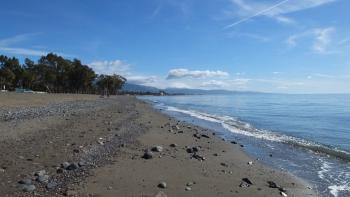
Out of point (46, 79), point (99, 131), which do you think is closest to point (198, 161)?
point (99, 131)

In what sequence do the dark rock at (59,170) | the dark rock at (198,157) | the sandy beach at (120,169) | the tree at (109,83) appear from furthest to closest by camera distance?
the tree at (109,83)
the dark rock at (198,157)
the dark rock at (59,170)
the sandy beach at (120,169)

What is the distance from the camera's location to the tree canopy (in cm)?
11256

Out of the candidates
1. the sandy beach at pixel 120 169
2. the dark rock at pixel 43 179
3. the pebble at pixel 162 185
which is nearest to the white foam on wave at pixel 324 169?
the sandy beach at pixel 120 169

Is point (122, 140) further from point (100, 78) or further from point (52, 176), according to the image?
point (100, 78)

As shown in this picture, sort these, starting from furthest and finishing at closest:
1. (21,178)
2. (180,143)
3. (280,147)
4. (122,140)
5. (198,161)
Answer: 1. (280,147)
2. (180,143)
3. (122,140)
4. (198,161)
5. (21,178)

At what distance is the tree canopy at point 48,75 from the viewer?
112562 millimetres

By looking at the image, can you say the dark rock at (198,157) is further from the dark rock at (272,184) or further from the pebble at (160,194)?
the pebble at (160,194)

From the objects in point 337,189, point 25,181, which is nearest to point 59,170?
point 25,181

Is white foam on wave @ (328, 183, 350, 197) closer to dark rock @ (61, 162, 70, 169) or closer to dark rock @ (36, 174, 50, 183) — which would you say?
dark rock @ (61, 162, 70, 169)

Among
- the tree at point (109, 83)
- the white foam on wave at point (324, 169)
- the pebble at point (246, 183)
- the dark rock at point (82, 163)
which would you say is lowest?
the white foam on wave at point (324, 169)

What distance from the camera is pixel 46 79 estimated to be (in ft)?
407

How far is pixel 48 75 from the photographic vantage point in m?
122

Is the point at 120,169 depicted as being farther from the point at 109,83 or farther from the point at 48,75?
the point at 109,83

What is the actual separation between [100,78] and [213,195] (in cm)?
17139
